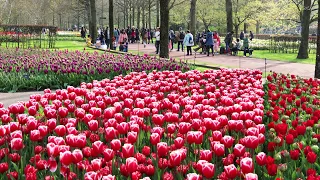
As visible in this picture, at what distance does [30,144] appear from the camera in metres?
4.45

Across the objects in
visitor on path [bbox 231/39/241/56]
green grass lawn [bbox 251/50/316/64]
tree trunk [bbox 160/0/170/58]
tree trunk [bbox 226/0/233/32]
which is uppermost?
tree trunk [bbox 226/0/233/32]

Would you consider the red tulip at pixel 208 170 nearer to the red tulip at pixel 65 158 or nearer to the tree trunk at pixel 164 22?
the red tulip at pixel 65 158

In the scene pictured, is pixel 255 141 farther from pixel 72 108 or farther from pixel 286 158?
pixel 72 108

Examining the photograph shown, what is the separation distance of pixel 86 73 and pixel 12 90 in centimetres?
206

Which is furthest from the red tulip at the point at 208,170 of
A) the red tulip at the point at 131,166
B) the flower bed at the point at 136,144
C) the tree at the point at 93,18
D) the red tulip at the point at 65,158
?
the tree at the point at 93,18

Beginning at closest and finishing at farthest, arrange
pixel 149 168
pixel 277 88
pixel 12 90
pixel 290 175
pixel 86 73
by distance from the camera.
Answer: pixel 149 168, pixel 290 175, pixel 277 88, pixel 12 90, pixel 86 73

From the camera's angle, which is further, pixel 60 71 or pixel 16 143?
pixel 60 71

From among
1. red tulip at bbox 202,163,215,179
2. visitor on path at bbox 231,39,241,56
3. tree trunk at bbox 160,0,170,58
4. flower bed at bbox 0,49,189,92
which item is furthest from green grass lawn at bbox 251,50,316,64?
red tulip at bbox 202,163,215,179

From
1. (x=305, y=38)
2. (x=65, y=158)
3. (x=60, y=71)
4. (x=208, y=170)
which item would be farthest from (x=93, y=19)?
(x=208, y=170)

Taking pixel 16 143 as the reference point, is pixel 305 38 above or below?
above

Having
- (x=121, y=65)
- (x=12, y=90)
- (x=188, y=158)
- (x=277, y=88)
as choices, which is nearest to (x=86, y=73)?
(x=121, y=65)

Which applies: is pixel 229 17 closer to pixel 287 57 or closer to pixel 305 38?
pixel 287 57

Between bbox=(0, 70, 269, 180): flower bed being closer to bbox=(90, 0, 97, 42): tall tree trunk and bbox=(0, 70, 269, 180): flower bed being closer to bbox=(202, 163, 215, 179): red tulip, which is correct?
bbox=(202, 163, 215, 179): red tulip

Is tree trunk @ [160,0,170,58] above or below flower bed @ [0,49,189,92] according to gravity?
above
